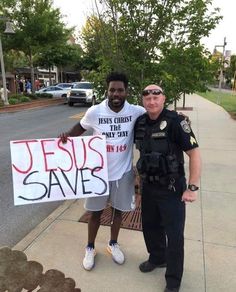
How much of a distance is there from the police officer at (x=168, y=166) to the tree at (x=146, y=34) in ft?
7.12

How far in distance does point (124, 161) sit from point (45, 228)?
5.00ft

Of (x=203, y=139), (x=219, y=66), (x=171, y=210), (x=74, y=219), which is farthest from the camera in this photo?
(x=203, y=139)

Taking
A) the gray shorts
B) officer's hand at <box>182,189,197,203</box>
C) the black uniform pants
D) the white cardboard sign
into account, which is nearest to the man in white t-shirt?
the gray shorts

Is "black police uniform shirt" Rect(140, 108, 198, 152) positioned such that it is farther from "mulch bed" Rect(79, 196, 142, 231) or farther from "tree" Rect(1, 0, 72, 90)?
"tree" Rect(1, 0, 72, 90)

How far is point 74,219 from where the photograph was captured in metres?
4.27

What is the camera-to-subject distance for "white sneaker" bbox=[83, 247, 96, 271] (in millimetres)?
3178

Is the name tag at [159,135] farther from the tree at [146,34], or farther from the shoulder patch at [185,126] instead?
the tree at [146,34]

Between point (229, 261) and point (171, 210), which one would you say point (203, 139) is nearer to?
point (229, 261)

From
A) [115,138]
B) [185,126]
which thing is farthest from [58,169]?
[185,126]

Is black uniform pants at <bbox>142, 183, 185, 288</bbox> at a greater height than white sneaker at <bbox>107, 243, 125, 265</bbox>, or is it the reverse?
black uniform pants at <bbox>142, 183, 185, 288</bbox>

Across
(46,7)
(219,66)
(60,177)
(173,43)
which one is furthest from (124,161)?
(46,7)

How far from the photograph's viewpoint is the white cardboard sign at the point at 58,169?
2.82 meters

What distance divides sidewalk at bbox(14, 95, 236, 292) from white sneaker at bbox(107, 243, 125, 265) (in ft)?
0.17

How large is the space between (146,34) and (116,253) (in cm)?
319
